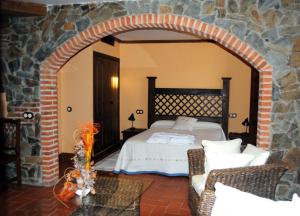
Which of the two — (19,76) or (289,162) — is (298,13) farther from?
(19,76)

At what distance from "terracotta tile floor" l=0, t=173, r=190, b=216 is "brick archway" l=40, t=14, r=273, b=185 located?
44cm

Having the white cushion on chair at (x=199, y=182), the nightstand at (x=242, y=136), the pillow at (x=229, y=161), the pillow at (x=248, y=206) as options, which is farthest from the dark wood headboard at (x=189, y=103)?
the pillow at (x=248, y=206)

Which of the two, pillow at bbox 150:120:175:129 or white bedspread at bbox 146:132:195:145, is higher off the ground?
pillow at bbox 150:120:175:129

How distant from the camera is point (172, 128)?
6.57m

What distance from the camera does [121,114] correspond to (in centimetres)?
777

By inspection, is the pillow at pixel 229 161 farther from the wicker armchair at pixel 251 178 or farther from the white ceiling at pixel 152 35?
the white ceiling at pixel 152 35

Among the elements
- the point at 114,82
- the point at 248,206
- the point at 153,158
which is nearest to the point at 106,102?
the point at 114,82

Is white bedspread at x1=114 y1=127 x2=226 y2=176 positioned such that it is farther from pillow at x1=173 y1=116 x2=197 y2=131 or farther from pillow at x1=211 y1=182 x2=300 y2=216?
pillow at x1=211 y1=182 x2=300 y2=216

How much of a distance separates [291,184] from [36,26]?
4368 mm

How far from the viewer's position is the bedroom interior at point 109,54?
3787 millimetres

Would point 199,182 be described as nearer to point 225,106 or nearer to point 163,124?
point 163,124

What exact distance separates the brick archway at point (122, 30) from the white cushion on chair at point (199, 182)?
1.10 metres

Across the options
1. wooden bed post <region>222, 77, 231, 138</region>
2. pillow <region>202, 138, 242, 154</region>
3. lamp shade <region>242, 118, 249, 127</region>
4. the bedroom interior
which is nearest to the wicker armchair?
pillow <region>202, 138, 242, 154</region>

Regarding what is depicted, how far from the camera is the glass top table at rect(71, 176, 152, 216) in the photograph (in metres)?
2.80
